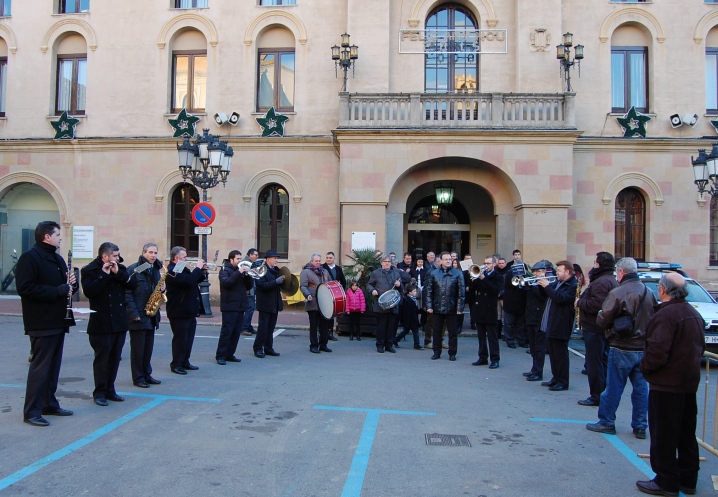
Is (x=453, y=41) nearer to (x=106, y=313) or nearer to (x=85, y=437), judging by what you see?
(x=106, y=313)

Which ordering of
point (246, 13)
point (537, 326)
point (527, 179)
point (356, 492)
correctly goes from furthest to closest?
point (246, 13) < point (527, 179) < point (537, 326) < point (356, 492)

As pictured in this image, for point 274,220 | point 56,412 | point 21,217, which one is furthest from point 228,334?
point 21,217

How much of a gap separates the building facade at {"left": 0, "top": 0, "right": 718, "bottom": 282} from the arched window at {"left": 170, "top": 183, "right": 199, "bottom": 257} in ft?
0.22

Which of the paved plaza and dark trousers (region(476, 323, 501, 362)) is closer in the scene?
the paved plaza

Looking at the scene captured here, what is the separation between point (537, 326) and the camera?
9.84m

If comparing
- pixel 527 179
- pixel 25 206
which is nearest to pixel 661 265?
pixel 527 179

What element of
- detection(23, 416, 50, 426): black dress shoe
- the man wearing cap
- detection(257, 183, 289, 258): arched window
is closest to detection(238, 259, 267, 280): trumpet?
the man wearing cap

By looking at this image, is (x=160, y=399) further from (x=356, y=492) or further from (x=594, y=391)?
(x=594, y=391)

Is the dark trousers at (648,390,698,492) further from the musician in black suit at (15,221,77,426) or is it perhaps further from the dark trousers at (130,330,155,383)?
the dark trousers at (130,330,155,383)

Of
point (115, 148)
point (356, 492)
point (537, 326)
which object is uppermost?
point (115, 148)

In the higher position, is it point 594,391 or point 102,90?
point 102,90

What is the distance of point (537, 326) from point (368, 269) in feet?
18.3

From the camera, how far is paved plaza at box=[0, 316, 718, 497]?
16.6 feet

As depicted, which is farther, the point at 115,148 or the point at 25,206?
the point at 25,206
